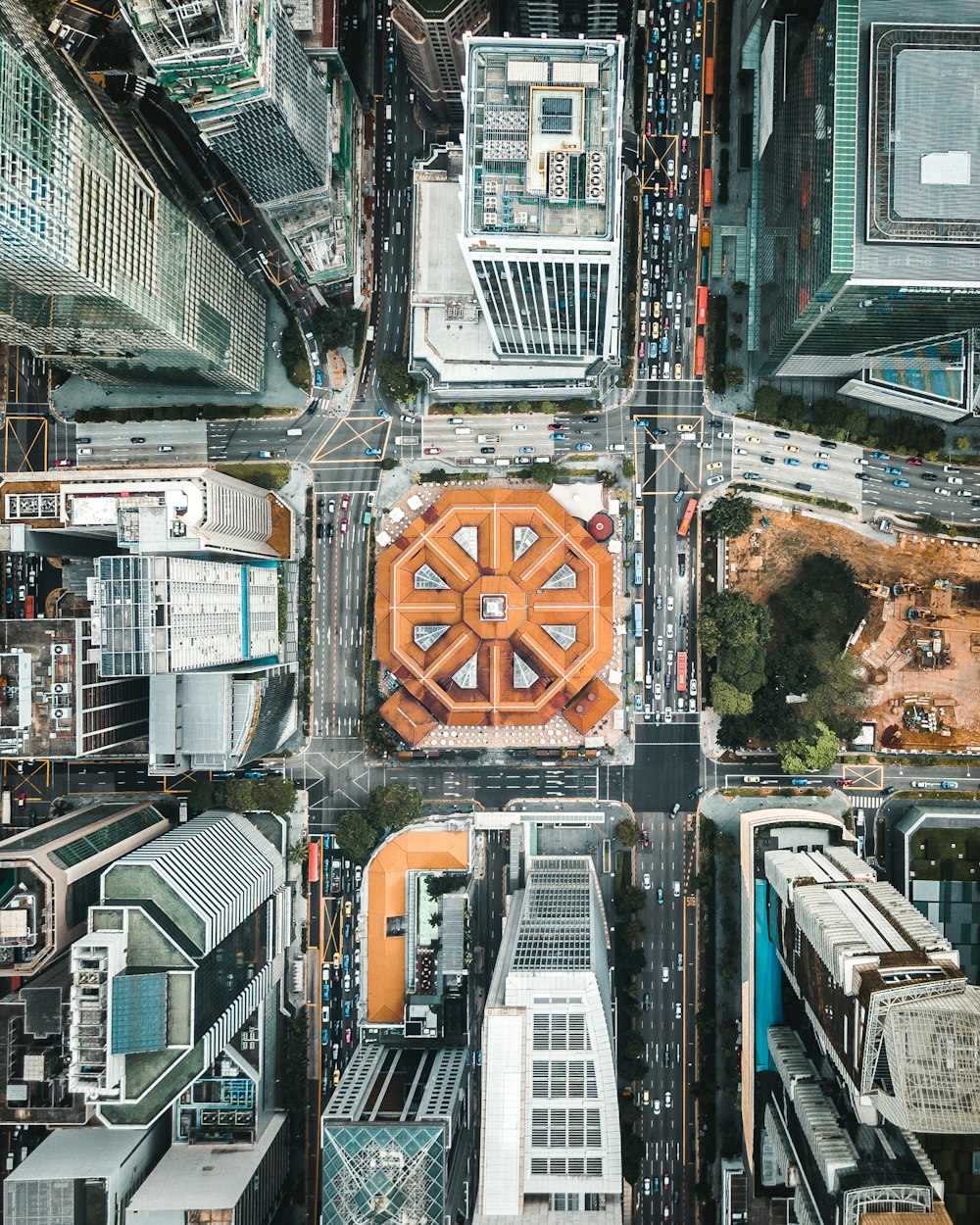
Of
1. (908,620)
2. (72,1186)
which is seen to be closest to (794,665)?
(908,620)

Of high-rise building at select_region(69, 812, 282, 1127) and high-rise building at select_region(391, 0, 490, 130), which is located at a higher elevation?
high-rise building at select_region(391, 0, 490, 130)

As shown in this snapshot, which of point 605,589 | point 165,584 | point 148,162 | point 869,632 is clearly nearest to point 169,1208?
point 165,584

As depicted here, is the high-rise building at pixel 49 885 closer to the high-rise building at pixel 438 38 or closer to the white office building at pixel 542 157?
the white office building at pixel 542 157

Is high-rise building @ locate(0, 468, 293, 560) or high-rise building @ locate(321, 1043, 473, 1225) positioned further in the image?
high-rise building @ locate(0, 468, 293, 560)

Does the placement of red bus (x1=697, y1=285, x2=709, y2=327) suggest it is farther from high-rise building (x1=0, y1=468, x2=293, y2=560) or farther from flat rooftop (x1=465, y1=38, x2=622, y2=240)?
high-rise building (x1=0, y1=468, x2=293, y2=560)

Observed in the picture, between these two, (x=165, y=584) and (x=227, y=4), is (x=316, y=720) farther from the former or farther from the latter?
(x=227, y=4)

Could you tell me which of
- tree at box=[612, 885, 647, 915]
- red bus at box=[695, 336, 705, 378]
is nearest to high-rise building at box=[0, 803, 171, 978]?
tree at box=[612, 885, 647, 915]

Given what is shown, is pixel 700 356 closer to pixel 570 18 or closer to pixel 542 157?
pixel 542 157

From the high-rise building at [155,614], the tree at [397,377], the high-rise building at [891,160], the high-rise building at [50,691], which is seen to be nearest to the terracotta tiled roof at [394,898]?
the high-rise building at [155,614]
